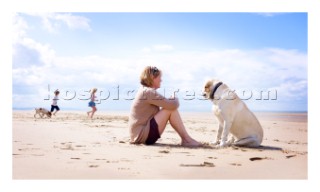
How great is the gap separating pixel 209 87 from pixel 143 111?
37.1 inches

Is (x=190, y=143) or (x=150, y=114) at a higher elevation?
(x=150, y=114)

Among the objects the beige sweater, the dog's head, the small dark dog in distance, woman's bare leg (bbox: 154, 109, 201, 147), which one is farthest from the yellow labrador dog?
the small dark dog in distance

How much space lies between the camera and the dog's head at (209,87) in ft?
18.4

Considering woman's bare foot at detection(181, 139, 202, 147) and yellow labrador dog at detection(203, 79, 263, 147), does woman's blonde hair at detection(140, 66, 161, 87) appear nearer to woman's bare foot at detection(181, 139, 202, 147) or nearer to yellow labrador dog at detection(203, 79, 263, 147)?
yellow labrador dog at detection(203, 79, 263, 147)

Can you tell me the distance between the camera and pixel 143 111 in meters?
5.51

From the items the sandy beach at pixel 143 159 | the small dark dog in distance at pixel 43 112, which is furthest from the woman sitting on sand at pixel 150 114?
the small dark dog in distance at pixel 43 112

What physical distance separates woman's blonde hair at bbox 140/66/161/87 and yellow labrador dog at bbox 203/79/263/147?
2.31 feet

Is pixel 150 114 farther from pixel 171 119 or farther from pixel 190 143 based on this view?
pixel 190 143

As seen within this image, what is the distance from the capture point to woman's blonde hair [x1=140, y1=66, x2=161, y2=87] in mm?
5508

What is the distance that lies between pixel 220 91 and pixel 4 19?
288cm

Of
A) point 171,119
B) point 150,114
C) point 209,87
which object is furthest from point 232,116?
point 150,114

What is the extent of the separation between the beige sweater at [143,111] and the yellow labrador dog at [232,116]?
57 cm

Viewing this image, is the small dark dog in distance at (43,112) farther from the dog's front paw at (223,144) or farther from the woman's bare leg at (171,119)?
the dog's front paw at (223,144)
